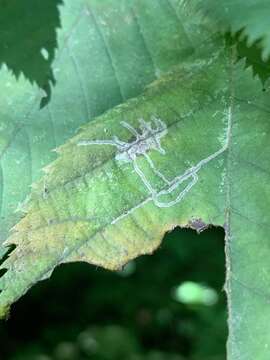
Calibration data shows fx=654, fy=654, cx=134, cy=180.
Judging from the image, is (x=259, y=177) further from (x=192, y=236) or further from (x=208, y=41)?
(x=192, y=236)

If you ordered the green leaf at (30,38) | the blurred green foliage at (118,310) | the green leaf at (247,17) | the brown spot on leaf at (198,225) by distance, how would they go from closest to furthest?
the green leaf at (247,17) < the brown spot on leaf at (198,225) < the green leaf at (30,38) < the blurred green foliage at (118,310)

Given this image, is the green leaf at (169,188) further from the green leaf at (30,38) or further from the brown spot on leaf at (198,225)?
the green leaf at (30,38)

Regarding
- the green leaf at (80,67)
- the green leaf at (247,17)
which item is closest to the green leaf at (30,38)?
the green leaf at (80,67)

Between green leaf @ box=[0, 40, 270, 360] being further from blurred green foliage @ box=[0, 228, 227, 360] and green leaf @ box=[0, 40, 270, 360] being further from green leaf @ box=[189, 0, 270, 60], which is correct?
blurred green foliage @ box=[0, 228, 227, 360]

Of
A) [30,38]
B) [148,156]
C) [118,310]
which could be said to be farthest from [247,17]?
[118,310]

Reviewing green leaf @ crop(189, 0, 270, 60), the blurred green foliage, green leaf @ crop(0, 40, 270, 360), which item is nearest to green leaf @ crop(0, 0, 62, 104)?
green leaf @ crop(0, 40, 270, 360)

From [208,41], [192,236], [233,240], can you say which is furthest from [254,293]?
[192,236]

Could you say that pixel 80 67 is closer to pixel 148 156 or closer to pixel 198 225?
pixel 148 156
